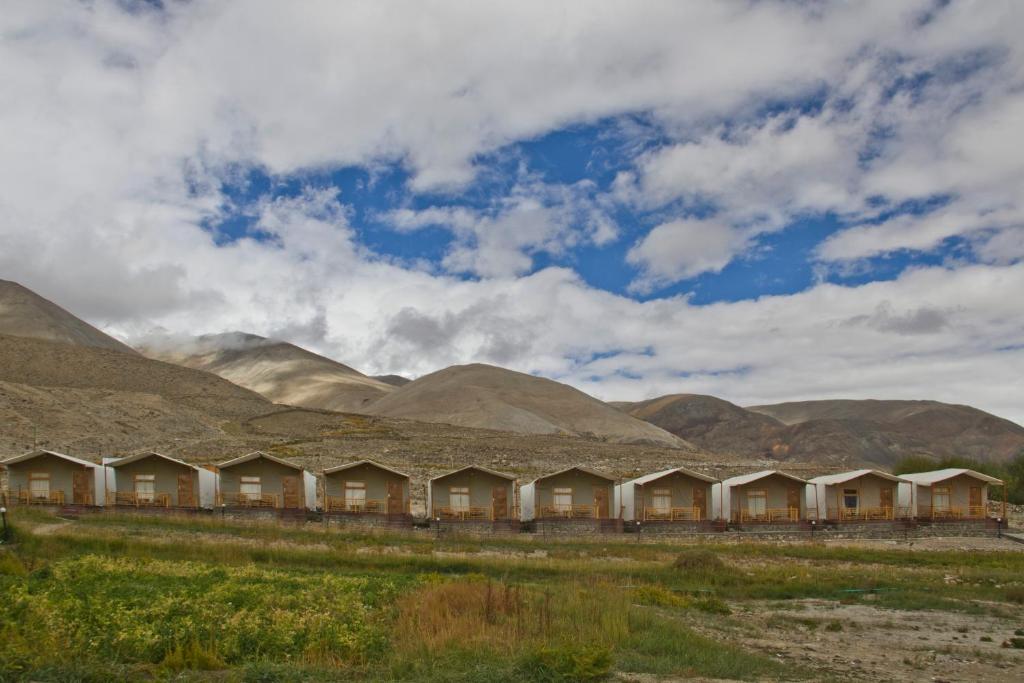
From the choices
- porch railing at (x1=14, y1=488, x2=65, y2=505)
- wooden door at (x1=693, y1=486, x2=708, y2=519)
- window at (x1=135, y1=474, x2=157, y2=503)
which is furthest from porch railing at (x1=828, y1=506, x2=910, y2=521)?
porch railing at (x1=14, y1=488, x2=65, y2=505)

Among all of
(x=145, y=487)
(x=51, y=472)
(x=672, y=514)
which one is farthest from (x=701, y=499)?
(x=51, y=472)

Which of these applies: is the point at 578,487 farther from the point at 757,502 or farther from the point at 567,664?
the point at 567,664

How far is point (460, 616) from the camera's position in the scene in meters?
15.4

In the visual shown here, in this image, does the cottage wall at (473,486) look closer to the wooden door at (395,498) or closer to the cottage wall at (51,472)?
the wooden door at (395,498)

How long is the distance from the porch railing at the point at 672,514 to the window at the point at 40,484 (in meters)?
29.4

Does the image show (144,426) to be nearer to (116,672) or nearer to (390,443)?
(390,443)

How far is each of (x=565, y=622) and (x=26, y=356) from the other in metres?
154

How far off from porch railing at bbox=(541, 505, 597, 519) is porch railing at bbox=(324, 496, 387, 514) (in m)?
8.16

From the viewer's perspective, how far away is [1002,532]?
4659cm

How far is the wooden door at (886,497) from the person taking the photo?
4969 centimetres

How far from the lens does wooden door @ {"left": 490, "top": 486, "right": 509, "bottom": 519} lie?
45.6m

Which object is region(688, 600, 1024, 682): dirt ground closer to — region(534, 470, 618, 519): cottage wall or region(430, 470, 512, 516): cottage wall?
region(534, 470, 618, 519): cottage wall

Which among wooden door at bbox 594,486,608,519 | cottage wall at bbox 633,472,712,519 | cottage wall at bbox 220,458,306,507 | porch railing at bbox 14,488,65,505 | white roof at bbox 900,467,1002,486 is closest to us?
porch railing at bbox 14,488,65,505

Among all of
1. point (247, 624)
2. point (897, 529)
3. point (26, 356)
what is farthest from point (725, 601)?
point (26, 356)
